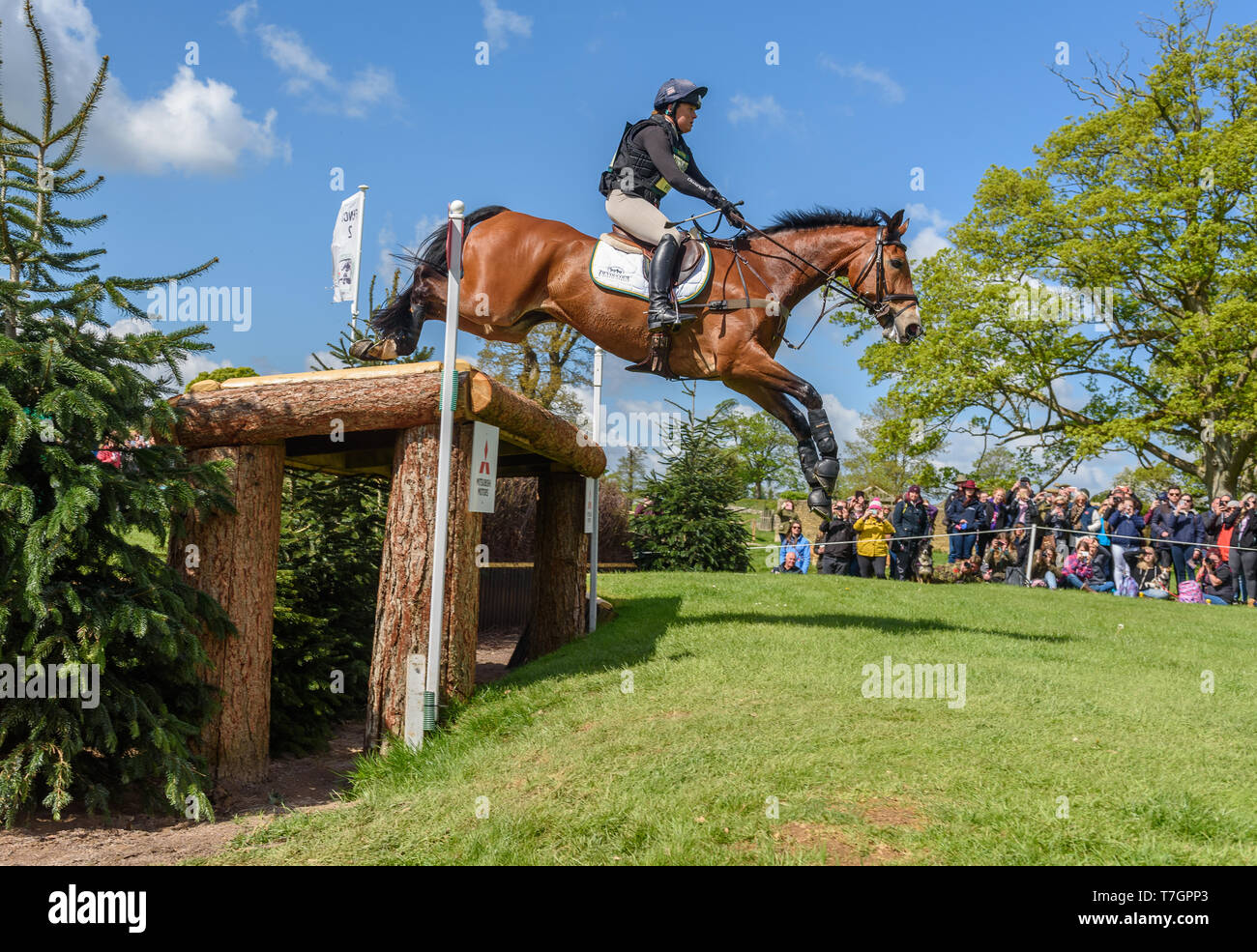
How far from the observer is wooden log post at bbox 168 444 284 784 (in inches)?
241

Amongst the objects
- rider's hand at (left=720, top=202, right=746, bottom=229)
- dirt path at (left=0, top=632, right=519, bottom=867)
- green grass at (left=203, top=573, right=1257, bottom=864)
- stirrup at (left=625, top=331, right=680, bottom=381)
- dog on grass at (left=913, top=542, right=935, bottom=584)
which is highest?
rider's hand at (left=720, top=202, right=746, bottom=229)

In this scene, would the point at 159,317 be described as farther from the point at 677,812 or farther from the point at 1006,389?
the point at 1006,389

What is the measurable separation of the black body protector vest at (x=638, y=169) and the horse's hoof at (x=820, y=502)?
97.3 inches

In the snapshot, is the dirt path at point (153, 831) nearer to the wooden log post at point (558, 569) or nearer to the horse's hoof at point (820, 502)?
the wooden log post at point (558, 569)

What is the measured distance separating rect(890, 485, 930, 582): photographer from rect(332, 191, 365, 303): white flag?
31.3ft

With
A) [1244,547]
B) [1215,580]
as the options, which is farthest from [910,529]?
[1244,547]

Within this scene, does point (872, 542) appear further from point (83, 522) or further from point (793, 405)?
point (83, 522)

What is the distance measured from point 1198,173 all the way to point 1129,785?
24116 millimetres

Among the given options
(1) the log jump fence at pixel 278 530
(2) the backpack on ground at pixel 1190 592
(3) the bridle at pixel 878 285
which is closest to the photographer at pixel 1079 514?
(2) the backpack on ground at pixel 1190 592

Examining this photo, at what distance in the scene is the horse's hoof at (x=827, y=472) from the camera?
6.42m

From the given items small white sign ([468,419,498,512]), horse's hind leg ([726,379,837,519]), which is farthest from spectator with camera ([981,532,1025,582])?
small white sign ([468,419,498,512])

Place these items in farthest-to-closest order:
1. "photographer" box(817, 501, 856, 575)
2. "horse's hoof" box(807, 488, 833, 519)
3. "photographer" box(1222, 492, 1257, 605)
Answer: "photographer" box(817, 501, 856, 575) < "photographer" box(1222, 492, 1257, 605) < "horse's hoof" box(807, 488, 833, 519)

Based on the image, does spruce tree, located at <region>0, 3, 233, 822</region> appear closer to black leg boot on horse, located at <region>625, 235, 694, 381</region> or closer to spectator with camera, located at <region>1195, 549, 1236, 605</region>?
black leg boot on horse, located at <region>625, 235, 694, 381</region>
